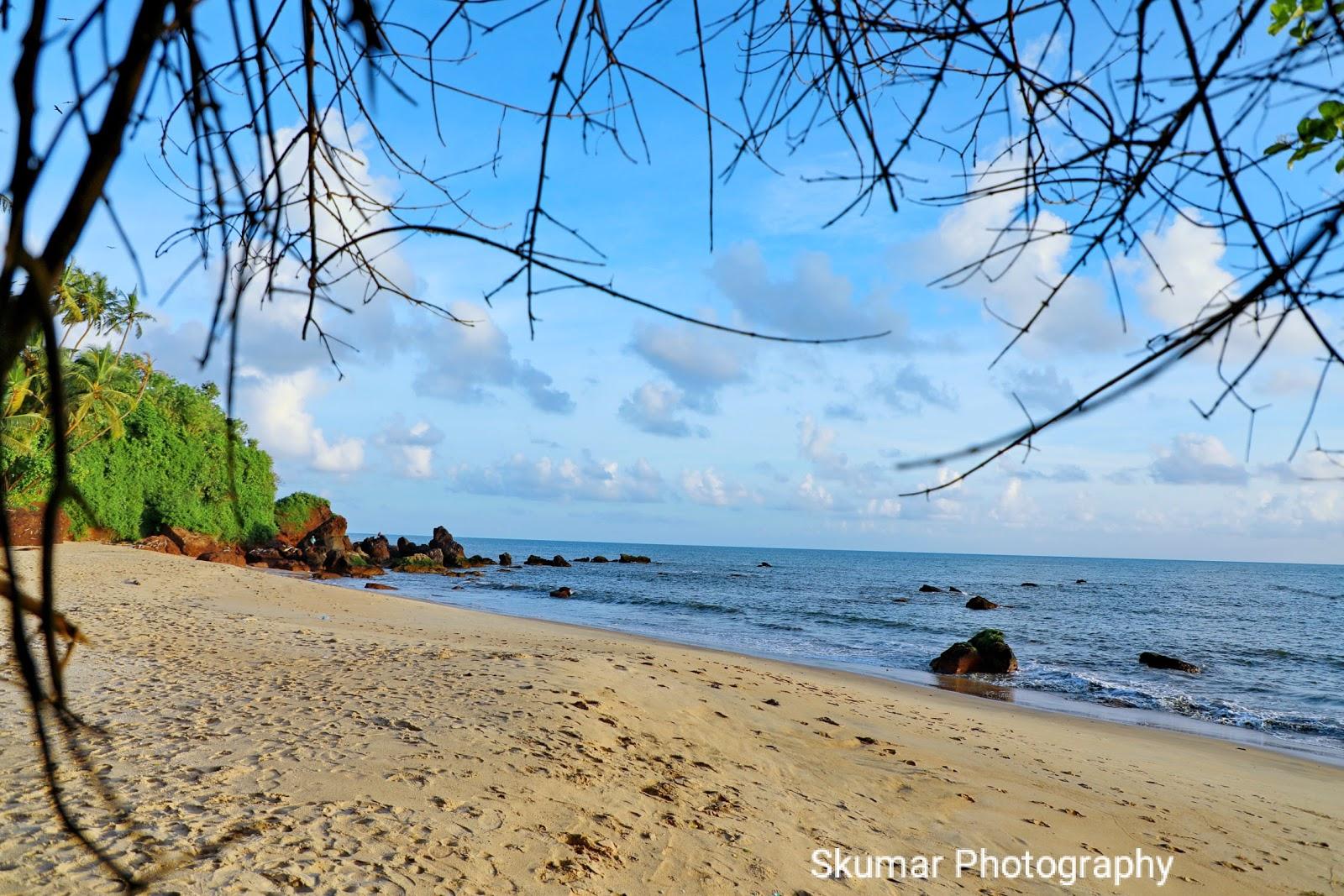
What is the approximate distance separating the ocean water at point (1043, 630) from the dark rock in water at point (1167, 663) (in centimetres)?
29

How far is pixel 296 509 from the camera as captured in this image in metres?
41.1

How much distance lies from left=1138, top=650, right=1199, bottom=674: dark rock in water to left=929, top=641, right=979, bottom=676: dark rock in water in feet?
17.5

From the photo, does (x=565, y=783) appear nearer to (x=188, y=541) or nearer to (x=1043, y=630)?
(x=1043, y=630)

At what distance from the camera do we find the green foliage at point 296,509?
4044 centimetres

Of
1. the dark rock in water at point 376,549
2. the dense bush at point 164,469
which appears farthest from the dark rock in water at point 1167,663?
the dark rock in water at point 376,549

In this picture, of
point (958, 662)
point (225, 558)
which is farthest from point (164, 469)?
point (958, 662)

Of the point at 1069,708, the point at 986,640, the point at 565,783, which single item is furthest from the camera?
the point at 986,640

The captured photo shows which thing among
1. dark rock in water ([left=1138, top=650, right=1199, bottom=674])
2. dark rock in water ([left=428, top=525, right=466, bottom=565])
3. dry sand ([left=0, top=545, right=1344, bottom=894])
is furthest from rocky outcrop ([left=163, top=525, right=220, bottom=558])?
dark rock in water ([left=1138, top=650, right=1199, bottom=674])

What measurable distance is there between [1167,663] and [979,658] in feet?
17.7

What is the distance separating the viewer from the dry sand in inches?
144

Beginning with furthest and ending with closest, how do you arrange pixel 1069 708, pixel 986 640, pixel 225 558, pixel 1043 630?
pixel 225 558
pixel 1043 630
pixel 986 640
pixel 1069 708

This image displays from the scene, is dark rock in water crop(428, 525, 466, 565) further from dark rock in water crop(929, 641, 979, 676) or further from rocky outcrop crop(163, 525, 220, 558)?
dark rock in water crop(929, 641, 979, 676)

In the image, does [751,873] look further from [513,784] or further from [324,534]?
[324,534]

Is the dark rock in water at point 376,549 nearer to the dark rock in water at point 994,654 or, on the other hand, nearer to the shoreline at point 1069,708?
the shoreline at point 1069,708
